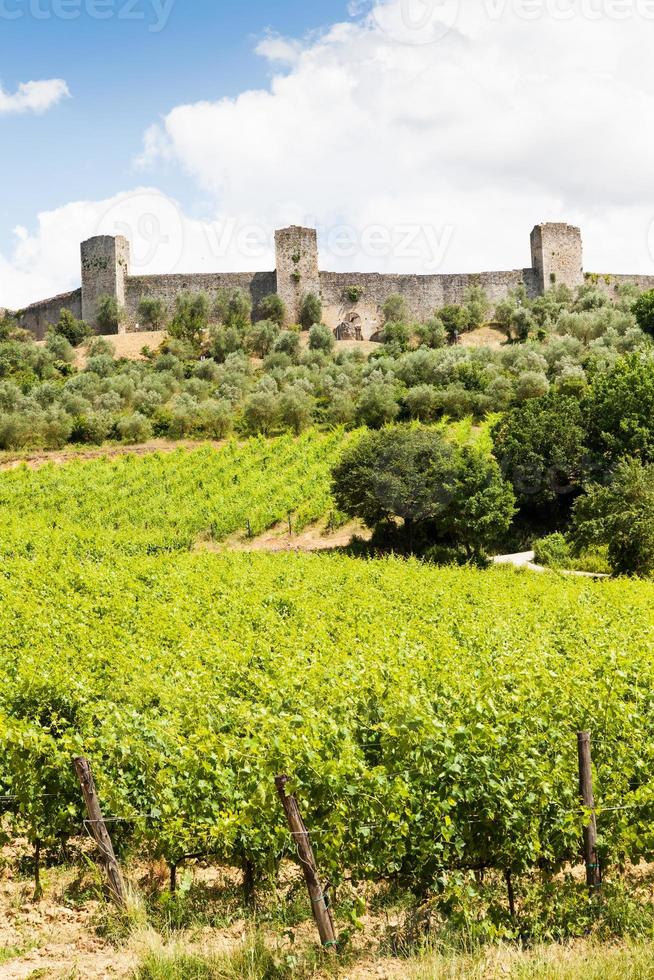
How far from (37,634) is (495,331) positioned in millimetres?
45448

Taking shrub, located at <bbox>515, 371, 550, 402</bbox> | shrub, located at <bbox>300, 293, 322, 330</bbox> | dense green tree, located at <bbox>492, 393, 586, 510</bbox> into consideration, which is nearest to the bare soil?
dense green tree, located at <bbox>492, 393, 586, 510</bbox>

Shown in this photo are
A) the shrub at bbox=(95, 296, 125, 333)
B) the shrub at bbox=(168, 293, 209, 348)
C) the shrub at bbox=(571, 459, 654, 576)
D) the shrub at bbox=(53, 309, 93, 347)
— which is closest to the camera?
the shrub at bbox=(571, 459, 654, 576)

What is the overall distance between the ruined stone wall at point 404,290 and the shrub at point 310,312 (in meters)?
1.45

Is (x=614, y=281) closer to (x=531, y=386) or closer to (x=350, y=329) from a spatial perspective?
(x=350, y=329)

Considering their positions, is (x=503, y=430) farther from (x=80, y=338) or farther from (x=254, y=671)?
(x=80, y=338)

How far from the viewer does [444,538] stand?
25875 mm

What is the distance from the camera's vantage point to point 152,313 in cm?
5359

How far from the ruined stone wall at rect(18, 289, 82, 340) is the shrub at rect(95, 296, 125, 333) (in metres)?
2.47

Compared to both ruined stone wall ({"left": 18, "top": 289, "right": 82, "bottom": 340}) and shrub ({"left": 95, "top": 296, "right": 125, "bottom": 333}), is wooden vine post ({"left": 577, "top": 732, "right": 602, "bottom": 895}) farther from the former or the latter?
ruined stone wall ({"left": 18, "top": 289, "right": 82, "bottom": 340})

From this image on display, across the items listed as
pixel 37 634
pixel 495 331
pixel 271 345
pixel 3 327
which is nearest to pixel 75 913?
pixel 37 634

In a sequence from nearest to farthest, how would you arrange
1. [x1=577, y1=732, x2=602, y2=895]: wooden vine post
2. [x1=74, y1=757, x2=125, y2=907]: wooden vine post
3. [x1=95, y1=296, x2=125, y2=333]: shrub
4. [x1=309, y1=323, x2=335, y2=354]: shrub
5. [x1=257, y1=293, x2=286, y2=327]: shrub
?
[x1=577, y1=732, x2=602, y2=895]: wooden vine post, [x1=74, y1=757, x2=125, y2=907]: wooden vine post, [x1=309, y1=323, x2=335, y2=354]: shrub, [x1=95, y1=296, x2=125, y2=333]: shrub, [x1=257, y1=293, x2=286, y2=327]: shrub

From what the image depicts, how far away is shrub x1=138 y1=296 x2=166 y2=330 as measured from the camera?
175 feet

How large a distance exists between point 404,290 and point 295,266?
757 centimetres

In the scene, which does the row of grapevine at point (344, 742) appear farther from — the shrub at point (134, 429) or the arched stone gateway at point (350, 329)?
the arched stone gateway at point (350, 329)
